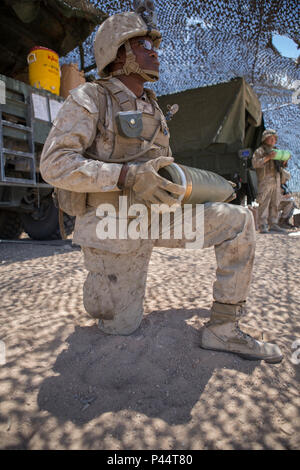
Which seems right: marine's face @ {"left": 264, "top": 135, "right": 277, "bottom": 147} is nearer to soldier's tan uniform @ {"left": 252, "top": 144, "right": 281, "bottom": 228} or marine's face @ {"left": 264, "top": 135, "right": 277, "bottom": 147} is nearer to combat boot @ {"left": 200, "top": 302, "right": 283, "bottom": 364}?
soldier's tan uniform @ {"left": 252, "top": 144, "right": 281, "bottom": 228}

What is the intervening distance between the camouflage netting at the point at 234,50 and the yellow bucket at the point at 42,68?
77cm

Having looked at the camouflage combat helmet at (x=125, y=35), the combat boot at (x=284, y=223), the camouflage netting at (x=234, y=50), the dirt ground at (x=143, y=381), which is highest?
the camouflage netting at (x=234, y=50)

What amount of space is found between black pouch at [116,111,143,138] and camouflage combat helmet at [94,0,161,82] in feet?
1.03

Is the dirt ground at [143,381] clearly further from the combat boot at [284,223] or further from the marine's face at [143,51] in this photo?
the combat boot at [284,223]

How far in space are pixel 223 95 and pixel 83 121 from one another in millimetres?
5343

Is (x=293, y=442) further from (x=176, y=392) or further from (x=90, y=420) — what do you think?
(x=90, y=420)

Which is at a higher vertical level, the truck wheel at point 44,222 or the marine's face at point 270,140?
the marine's face at point 270,140

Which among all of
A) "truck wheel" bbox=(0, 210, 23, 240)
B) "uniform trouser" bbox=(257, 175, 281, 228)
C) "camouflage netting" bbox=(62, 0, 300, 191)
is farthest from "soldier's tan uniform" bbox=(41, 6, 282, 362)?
"uniform trouser" bbox=(257, 175, 281, 228)

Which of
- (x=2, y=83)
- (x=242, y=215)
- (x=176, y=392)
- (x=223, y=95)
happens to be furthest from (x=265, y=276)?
(x=223, y=95)

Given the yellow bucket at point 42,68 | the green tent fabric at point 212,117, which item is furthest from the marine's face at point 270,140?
the yellow bucket at point 42,68

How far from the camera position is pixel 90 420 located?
3.63 feet

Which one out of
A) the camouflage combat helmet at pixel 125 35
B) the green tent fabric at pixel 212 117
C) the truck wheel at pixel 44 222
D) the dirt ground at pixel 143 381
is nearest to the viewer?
the dirt ground at pixel 143 381

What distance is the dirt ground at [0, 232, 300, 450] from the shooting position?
1.05m

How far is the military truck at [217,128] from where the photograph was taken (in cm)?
604
